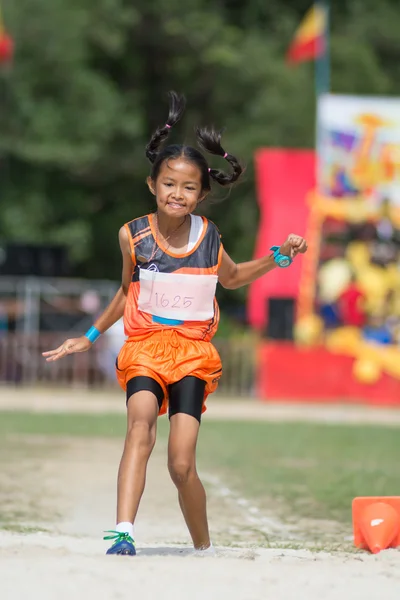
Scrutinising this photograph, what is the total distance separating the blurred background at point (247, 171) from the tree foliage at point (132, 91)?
53 mm

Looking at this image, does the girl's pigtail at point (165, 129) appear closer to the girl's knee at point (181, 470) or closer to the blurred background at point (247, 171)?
the girl's knee at point (181, 470)

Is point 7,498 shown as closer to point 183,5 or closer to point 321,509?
point 321,509

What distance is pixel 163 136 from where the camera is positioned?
221 inches

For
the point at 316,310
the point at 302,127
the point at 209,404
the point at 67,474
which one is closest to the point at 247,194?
the point at 302,127

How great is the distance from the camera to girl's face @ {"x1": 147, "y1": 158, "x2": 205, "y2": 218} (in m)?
5.48

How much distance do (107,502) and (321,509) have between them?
1561 mm

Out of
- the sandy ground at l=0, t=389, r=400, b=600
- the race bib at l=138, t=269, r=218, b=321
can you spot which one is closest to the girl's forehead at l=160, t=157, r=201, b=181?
the race bib at l=138, t=269, r=218, b=321

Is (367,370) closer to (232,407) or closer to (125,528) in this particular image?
(232,407)

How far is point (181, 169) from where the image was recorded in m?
5.51

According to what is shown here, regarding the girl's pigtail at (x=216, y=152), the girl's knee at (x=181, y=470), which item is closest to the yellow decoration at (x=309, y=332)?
the girl's pigtail at (x=216, y=152)

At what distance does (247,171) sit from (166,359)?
15710 millimetres

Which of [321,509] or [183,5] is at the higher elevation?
[183,5]

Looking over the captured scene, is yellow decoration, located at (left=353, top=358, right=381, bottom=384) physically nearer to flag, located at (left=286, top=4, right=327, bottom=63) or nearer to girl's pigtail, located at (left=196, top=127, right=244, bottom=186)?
flag, located at (left=286, top=4, right=327, bottom=63)

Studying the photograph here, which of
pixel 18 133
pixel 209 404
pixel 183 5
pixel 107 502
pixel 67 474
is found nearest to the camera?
pixel 107 502
